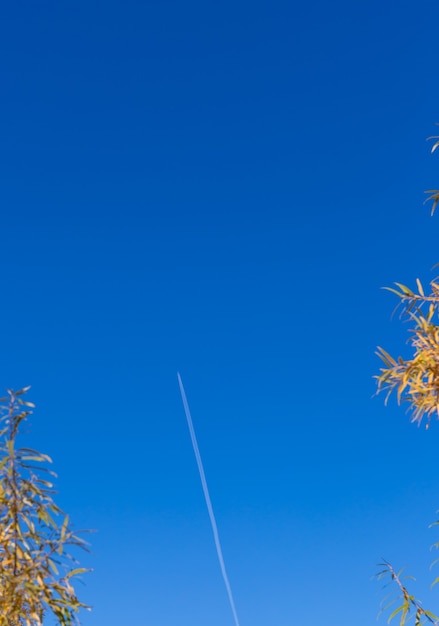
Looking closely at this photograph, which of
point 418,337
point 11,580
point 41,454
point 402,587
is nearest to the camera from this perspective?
point 11,580

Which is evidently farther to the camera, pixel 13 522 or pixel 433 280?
pixel 433 280

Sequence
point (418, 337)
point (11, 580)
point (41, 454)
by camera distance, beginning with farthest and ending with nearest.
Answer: point (418, 337) < point (41, 454) < point (11, 580)

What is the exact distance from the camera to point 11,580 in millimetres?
3666

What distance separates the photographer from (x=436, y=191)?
19.4ft

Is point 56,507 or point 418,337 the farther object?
point 418,337

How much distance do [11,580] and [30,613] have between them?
23 centimetres

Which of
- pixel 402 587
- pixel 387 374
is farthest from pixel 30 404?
pixel 402 587

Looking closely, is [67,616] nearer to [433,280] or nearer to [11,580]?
[11,580]

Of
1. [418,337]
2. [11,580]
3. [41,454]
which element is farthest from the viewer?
[418,337]

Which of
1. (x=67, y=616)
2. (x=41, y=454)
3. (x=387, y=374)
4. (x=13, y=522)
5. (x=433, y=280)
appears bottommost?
(x=67, y=616)

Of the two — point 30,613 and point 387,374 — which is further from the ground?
point 387,374

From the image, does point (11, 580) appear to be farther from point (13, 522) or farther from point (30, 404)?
point (30, 404)

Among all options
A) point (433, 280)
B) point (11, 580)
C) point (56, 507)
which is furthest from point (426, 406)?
point (11, 580)

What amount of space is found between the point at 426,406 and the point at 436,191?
1.86 m
